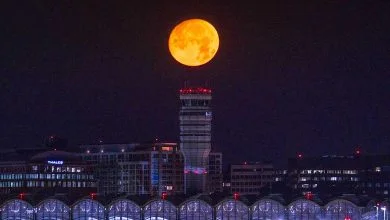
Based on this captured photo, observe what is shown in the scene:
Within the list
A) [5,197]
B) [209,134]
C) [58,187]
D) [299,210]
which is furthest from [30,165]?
[299,210]

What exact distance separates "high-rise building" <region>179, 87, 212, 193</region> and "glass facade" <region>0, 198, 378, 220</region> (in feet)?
249

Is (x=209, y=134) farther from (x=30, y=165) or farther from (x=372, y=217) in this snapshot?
(x=372, y=217)

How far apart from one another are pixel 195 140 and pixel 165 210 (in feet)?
255

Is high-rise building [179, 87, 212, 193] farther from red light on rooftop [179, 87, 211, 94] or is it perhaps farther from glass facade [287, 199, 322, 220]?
glass facade [287, 199, 322, 220]

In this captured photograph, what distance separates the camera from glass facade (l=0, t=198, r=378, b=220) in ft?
368

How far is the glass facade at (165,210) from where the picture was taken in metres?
112

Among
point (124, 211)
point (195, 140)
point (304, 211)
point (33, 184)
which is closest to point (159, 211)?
point (124, 211)

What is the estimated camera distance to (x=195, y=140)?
626 ft

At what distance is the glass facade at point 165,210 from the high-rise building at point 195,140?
75.9 meters

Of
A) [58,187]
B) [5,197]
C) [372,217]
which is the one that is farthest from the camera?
[58,187]

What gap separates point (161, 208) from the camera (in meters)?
113

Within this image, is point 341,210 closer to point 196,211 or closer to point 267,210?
point 267,210

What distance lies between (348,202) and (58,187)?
289 ft

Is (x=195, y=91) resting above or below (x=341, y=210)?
above
